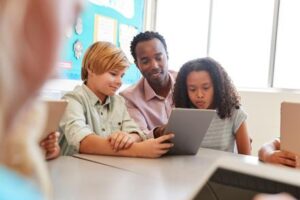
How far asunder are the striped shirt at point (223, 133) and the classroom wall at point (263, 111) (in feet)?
4.88

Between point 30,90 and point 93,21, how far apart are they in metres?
2.71

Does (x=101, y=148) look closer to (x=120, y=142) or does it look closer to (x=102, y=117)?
(x=120, y=142)

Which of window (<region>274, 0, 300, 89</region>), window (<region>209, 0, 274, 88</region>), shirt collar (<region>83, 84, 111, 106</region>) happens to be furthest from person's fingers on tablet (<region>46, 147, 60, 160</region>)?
window (<region>274, 0, 300, 89</region>)

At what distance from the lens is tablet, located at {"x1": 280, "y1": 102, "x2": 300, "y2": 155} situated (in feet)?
3.70

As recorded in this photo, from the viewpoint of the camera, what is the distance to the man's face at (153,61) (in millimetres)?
2100

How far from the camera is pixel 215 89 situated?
1803 mm

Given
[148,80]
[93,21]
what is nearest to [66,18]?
[148,80]

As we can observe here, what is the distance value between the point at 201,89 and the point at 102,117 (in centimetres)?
54

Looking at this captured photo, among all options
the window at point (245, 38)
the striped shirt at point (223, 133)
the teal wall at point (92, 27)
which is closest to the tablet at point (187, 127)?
the striped shirt at point (223, 133)

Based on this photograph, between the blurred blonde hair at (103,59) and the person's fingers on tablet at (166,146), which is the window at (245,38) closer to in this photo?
the blurred blonde hair at (103,59)

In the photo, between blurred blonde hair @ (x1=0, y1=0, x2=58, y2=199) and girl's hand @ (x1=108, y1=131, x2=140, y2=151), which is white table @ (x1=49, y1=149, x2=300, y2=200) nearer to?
girl's hand @ (x1=108, y1=131, x2=140, y2=151)

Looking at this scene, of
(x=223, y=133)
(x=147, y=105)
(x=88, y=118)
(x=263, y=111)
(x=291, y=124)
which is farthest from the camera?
(x=263, y=111)

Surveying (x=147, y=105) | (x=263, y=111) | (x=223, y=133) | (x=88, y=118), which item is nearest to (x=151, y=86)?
(x=147, y=105)

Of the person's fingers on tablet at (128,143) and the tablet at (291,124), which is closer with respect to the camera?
the tablet at (291,124)
